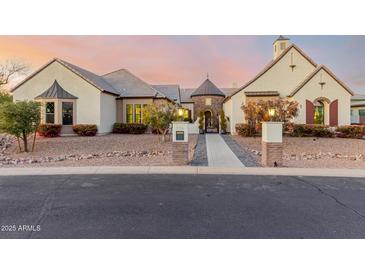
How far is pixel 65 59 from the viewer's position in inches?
815

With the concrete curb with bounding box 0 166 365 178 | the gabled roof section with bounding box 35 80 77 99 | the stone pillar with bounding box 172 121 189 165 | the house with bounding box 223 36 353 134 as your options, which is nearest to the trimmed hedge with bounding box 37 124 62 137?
the gabled roof section with bounding box 35 80 77 99

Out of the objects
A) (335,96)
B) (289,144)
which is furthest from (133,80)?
(335,96)

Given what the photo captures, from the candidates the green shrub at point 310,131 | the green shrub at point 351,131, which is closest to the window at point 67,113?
the green shrub at point 310,131

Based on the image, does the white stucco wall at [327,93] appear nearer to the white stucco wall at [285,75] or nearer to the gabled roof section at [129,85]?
the white stucco wall at [285,75]

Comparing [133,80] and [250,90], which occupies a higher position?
[133,80]

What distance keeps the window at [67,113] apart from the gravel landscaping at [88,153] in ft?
8.05

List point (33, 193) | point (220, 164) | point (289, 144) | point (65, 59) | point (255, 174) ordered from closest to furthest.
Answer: point (33, 193) < point (255, 174) < point (220, 164) < point (289, 144) < point (65, 59)

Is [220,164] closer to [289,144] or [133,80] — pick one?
[289,144]

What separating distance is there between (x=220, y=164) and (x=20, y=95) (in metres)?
18.6

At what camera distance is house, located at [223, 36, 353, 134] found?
757 inches

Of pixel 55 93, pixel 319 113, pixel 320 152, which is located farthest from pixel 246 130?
pixel 55 93

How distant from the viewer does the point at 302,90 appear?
19391 millimetres

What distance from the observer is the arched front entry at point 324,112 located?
1927 cm

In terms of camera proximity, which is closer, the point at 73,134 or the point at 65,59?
the point at 73,134
